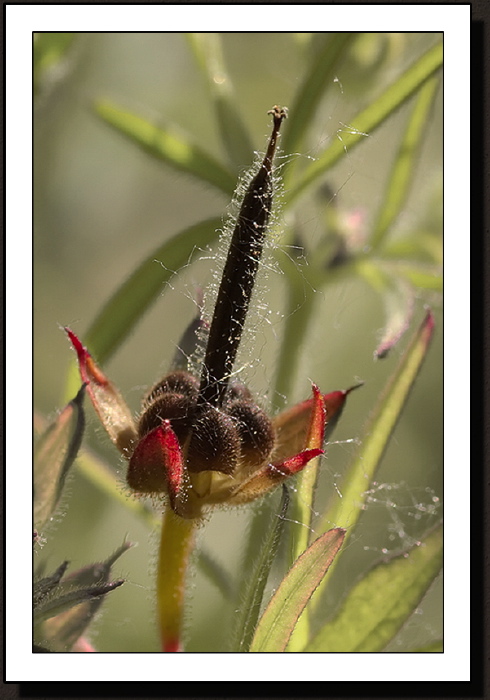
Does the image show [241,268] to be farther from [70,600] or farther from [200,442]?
[70,600]

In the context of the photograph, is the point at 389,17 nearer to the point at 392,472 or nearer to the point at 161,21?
the point at 161,21

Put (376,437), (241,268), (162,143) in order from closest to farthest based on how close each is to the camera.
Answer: (241,268) → (376,437) → (162,143)

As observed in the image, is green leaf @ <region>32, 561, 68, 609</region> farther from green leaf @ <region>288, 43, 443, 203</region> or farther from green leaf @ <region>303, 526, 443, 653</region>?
green leaf @ <region>288, 43, 443, 203</region>

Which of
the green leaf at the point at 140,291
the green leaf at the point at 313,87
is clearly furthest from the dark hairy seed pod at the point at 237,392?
the green leaf at the point at 313,87

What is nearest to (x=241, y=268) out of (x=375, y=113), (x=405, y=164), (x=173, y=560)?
(x=173, y=560)

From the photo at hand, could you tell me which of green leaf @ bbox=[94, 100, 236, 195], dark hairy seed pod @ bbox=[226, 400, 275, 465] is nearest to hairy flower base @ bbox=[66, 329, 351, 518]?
dark hairy seed pod @ bbox=[226, 400, 275, 465]

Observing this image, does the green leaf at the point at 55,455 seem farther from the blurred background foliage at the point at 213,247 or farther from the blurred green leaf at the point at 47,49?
the blurred green leaf at the point at 47,49

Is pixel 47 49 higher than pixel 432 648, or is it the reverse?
pixel 47 49
